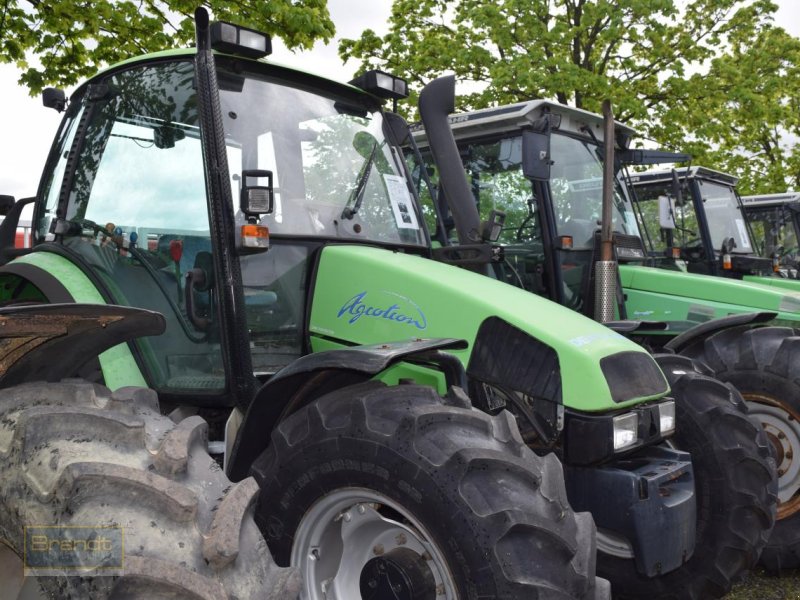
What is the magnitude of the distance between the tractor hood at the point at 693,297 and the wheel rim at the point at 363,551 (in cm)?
481

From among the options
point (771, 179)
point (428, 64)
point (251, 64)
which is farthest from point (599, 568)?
point (771, 179)

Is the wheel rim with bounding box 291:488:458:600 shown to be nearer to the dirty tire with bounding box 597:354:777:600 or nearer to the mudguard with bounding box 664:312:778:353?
the dirty tire with bounding box 597:354:777:600

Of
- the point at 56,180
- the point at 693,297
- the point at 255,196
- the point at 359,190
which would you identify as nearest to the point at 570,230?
the point at 693,297

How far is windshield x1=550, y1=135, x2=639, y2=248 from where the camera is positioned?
6.86 m

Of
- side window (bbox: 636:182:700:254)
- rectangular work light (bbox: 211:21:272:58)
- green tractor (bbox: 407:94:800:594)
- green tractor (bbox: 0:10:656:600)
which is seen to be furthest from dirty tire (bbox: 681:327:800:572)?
side window (bbox: 636:182:700:254)

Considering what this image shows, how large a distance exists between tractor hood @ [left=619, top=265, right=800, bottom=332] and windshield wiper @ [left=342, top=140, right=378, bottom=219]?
3.94 m

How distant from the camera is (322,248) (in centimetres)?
347

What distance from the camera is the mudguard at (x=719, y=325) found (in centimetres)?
516

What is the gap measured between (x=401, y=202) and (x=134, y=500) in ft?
7.81

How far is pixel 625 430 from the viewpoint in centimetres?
319

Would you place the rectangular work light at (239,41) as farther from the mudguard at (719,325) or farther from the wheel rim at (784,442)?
the wheel rim at (784,442)

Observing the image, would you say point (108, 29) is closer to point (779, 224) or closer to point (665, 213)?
point (665, 213)

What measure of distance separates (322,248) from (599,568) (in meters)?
1.86

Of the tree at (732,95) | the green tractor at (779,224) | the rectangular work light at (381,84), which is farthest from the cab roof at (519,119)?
the tree at (732,95)
